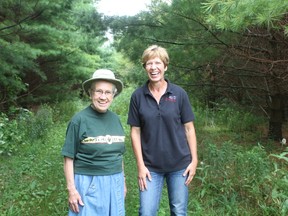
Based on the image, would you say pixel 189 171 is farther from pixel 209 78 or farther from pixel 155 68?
pixel 209 78

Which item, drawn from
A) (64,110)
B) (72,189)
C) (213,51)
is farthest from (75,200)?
(64,110)

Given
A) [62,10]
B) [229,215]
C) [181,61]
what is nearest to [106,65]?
[62,10]

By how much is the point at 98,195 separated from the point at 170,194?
0.62 meters

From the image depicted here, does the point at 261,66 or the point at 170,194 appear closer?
the point at 170,194

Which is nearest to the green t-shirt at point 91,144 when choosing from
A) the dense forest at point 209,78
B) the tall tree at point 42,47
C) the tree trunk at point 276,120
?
the dense forest at point 209,78

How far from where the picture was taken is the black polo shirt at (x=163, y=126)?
2697 mm

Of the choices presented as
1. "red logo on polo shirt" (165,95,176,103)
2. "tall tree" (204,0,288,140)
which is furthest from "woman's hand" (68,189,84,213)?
"tall tree" (204,0,288,140)

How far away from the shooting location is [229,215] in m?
3.92

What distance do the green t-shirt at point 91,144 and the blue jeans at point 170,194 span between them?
35 centimetres

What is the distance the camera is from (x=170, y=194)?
282cm

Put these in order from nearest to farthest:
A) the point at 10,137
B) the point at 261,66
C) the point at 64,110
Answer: the point at 261,66
the point at 10,137
the point at 64,110

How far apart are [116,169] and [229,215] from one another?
6.19 ft

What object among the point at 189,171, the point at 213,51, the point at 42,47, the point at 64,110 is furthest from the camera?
the point at 64,110

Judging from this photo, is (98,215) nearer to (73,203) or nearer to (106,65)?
(73,203)
